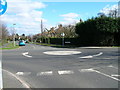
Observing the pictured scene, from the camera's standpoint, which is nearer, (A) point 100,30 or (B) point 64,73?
(B) point 64,73

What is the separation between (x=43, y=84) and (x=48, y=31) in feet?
301

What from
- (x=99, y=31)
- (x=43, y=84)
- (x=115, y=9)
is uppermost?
(x=115, y=9)

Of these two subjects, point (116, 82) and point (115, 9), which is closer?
point (116, 82)

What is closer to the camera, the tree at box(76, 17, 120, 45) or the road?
the road

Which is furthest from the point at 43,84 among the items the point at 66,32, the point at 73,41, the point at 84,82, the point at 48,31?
the point at 48,31

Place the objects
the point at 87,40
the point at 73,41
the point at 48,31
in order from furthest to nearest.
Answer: the point at 48,31 < the point at 73,41 < the point at 87,40

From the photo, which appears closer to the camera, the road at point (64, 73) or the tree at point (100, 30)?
the road at point (64, 73)

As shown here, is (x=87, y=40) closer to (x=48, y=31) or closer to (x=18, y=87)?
(x=18, y=87)

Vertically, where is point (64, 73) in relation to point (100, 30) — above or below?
below

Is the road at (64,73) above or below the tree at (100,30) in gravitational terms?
below

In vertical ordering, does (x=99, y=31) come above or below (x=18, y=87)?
above

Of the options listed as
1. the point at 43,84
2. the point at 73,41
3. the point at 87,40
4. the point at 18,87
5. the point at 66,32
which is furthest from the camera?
the point at 66,32

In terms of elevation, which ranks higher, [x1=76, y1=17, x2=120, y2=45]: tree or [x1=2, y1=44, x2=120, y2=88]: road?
[x1=76, y1=17, x2=120, y2=45]: tree

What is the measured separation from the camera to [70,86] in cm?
664
